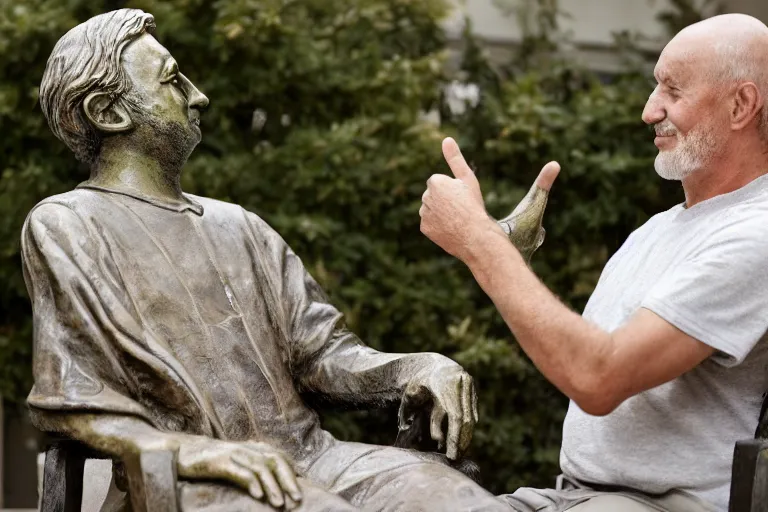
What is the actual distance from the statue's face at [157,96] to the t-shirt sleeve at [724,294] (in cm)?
131

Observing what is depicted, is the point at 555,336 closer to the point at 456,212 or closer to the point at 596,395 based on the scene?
the point at 596,395

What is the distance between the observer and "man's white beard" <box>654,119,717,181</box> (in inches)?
146

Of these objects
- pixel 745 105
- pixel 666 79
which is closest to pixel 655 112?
pixel 666 79

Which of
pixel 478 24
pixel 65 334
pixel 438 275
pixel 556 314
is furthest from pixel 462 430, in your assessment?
pixel 478 24

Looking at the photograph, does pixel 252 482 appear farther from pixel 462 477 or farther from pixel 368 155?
pixel 368 155

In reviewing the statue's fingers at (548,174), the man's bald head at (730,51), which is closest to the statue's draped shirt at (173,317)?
the statue's fingers at (548,174)

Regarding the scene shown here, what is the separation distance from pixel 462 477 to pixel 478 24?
18.7 feet

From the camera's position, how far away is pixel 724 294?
11.3 ft

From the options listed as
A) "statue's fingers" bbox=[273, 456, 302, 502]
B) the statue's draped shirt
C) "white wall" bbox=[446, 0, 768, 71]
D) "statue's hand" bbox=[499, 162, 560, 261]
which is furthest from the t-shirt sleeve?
"white wall" bbox=[446, 0, 768, 71]

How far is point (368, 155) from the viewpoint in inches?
297

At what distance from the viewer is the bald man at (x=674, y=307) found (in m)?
3.42

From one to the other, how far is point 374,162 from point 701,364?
4.04 meters

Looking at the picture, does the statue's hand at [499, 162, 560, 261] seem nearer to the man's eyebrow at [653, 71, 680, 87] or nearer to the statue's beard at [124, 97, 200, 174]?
the man's eyebrow at [653, 71, 680, 87]

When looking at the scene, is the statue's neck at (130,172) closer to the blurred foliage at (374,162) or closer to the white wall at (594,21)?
the blurred foliage at (374,162)
